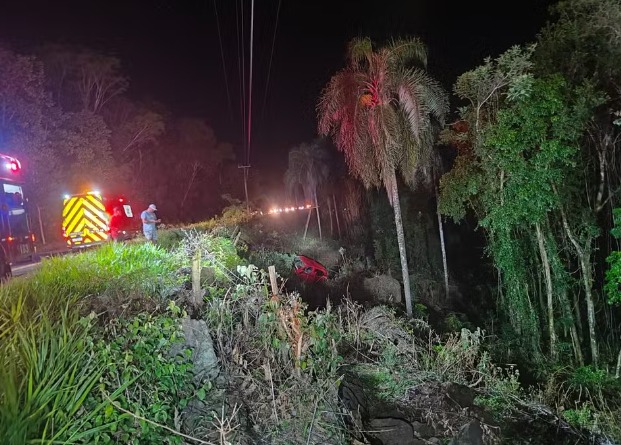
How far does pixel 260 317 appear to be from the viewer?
568 cm

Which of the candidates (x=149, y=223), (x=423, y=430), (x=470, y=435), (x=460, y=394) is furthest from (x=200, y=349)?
(x=149, y=223)

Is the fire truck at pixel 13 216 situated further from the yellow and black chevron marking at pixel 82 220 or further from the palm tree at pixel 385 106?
the palm tree at pixel 385 106

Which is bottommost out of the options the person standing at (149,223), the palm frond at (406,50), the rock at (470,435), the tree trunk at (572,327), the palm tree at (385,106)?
the tree trunk at (572,327)

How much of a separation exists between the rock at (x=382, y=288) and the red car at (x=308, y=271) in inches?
63.3

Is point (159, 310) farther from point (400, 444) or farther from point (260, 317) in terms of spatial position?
A: point (400, 444)

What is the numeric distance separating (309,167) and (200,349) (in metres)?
29.1

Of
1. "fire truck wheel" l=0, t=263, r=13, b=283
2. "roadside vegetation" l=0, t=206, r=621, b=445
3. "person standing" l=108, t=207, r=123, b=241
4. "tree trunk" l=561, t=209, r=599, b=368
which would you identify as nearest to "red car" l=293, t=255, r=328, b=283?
"person standing" l=108, t=207, r=123, b=241

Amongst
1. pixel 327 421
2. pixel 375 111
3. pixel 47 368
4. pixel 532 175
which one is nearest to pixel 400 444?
pixel 327 421

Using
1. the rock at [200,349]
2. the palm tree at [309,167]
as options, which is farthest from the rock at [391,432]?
the palm tree at [309,167]

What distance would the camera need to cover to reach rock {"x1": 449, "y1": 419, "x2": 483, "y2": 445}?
5.21 meters

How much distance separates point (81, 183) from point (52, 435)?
78.6 feet

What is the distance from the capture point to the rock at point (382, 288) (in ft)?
Answer: 51.4

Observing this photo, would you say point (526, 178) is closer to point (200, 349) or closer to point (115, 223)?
point (200, 349)

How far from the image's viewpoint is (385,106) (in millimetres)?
14109
